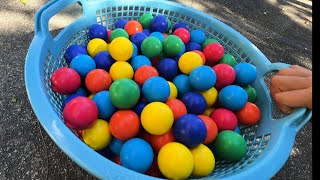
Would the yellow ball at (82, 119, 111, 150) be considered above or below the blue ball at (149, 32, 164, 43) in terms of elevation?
below

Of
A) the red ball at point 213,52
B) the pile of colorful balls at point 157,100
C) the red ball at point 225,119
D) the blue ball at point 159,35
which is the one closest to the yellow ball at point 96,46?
the pile of colorful balls at point 157,100

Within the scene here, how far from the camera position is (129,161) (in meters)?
0.78

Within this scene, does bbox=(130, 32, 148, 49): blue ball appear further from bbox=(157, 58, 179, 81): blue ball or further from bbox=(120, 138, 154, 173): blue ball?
bbox=(120, 138, 154, 173): blue ball

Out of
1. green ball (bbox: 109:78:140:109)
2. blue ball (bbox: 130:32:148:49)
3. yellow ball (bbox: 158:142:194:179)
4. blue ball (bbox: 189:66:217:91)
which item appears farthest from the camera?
blue ball (bbox: 130:32:148:49)

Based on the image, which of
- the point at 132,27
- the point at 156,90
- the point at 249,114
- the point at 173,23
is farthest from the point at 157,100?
the point at 173,23

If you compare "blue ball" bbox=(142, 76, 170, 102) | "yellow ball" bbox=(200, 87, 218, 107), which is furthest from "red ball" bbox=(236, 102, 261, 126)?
"blue ball" bbox=(142, 76, 170, 102)

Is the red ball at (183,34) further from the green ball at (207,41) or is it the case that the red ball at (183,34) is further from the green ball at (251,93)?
the green ball at (251,93)

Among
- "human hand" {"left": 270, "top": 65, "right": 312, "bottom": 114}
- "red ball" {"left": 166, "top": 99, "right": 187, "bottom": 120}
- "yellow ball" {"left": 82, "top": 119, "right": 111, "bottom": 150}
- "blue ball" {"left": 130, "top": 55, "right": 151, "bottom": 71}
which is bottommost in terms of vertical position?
"yellow ball" {"left": 82, "top": 119, "right": 111, "bottom": 150}

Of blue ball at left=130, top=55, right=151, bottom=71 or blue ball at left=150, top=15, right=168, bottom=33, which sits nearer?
blue ball at left=130, top=55, right=151, bottom=71

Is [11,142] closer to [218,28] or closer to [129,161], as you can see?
[129,161]

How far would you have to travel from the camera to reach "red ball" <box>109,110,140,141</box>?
0.84 meters

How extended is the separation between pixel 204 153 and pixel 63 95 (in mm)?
599

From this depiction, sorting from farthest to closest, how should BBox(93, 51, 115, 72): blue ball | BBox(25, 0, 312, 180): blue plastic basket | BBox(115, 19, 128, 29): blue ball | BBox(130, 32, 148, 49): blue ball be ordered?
1. BBox(115, 19, 128, 29): blue ball
2. BBox(130, 32, 148, 49): blue ball
3. BBox(93, 51, 115, 72): blue ball
4. BBox(25, 0, 312, 180): blue plastic basket

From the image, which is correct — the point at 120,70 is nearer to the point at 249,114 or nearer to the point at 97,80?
the point at 97,80
